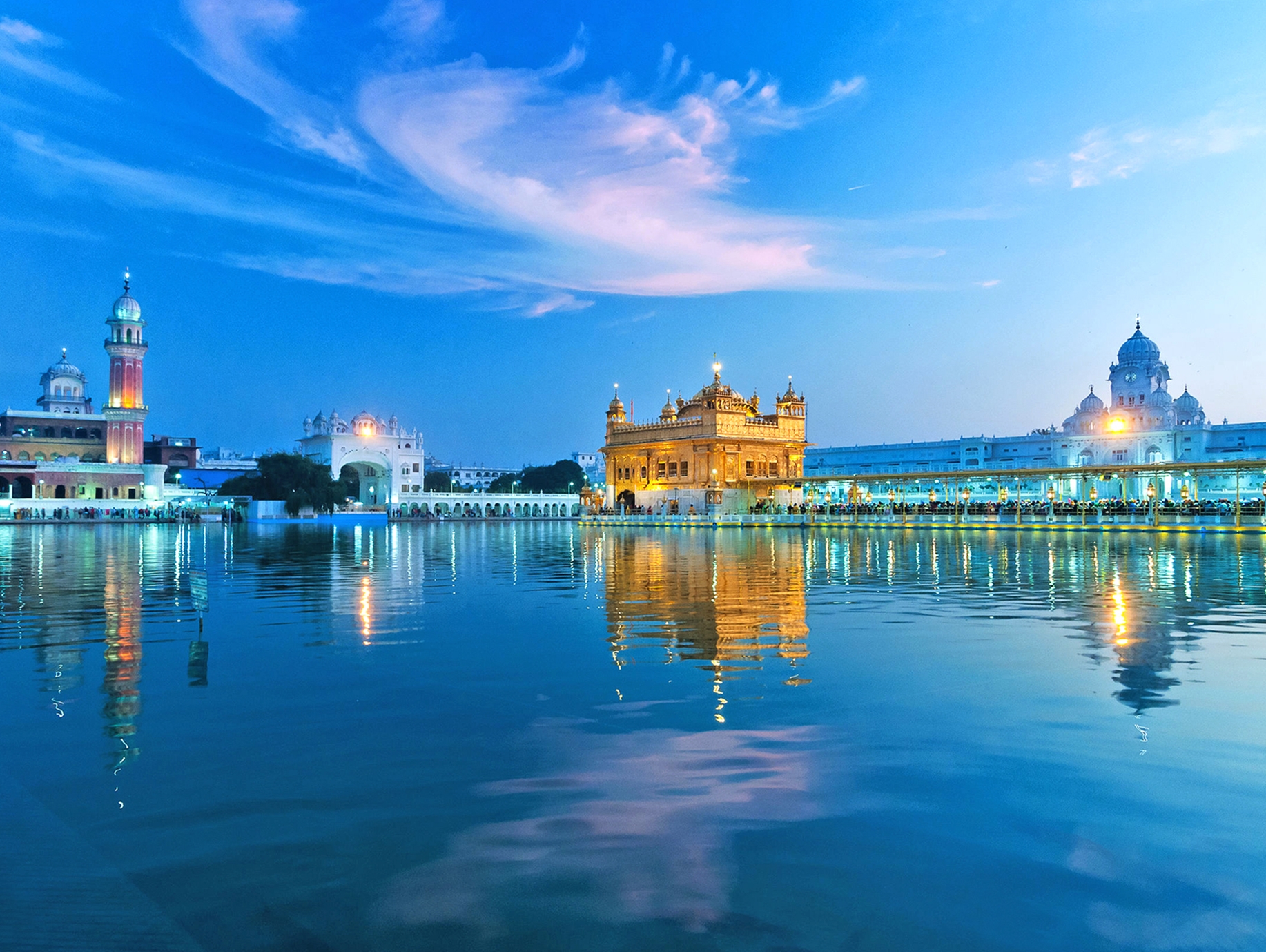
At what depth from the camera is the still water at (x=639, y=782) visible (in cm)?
363

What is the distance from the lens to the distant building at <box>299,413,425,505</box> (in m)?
90.9

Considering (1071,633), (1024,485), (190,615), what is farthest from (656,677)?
(1024,485)

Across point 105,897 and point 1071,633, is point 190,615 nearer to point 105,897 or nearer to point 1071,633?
point 105,897

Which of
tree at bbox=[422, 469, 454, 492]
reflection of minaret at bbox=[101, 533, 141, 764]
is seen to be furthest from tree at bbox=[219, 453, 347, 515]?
reflection of minaret at bbox=[101, 533, 141, 764]

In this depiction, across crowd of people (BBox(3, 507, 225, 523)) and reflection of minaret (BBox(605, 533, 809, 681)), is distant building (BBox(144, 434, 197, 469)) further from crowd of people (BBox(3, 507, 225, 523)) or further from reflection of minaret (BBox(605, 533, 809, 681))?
reflection of minaret (BBox(605, 533, 809, 681))

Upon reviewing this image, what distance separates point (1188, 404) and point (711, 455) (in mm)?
77188

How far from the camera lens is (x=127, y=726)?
634 cm

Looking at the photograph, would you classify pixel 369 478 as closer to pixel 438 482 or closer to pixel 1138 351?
pixel 438 482

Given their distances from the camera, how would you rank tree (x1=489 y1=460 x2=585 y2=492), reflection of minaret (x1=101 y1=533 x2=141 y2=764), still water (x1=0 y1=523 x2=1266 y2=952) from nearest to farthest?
still water (x1=0 y1=523 x2=1266 y2=952) → reflection of minaret (x1=101 y1=533 x2=141 y2=764) → tree (x1=489 y1=460 x2=585 y2=492)

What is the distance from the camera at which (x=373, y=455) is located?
304 ft

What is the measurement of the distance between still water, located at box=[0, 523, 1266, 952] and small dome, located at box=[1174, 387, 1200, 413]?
390ft

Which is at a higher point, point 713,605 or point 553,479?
point 553,479

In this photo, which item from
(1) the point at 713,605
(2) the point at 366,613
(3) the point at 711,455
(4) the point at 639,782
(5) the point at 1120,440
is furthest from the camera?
(5) the point at 1120,440

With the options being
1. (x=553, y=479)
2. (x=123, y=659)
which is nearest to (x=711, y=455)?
(x=553, y=479)
